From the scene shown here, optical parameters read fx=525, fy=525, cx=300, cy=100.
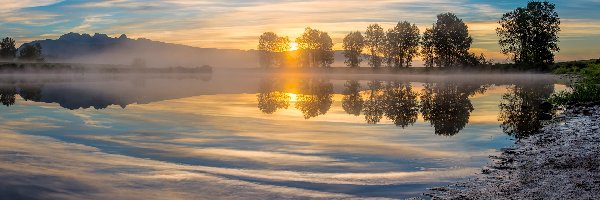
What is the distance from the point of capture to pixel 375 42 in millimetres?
190250

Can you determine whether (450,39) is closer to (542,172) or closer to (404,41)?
(404,41)

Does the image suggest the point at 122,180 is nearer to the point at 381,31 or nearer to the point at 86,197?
the point at 86,197

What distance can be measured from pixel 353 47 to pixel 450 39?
45.9 meters

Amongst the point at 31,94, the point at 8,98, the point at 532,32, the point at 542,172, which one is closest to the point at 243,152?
the point at 542,172

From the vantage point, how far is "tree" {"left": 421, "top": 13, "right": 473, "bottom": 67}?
158750 millimetres

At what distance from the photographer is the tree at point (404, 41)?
570ft

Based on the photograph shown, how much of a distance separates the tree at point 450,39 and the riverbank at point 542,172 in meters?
140

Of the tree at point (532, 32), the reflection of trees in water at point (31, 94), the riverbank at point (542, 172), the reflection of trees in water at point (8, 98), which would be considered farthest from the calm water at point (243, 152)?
the tree at point (532, 32)

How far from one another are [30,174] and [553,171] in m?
15.4

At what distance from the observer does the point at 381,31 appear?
189125 mm

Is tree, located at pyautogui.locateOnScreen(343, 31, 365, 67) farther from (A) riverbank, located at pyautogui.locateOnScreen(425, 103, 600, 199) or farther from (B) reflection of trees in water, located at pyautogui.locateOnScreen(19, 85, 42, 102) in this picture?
(A) riverbank, located at pyautogui.locateOnScreen(425, 103, 600, 199)

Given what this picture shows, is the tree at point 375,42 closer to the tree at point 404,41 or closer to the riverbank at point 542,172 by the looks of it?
the tree at point 404,41

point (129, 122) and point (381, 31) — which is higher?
point (381, 31)

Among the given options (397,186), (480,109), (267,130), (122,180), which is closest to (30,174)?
(122,180)
